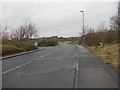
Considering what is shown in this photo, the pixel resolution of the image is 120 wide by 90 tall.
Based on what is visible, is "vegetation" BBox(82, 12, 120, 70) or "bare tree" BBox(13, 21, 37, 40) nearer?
"vegetation" BBox(82, 12, 120, 70)

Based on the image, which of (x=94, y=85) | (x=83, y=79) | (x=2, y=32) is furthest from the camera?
(x=2, y=32)

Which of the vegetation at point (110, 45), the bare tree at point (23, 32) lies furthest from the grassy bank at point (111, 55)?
the bare tree at point (23, 32)

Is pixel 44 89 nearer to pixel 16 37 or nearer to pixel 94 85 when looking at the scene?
pixel 94 85

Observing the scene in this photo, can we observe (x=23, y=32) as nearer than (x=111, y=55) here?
No

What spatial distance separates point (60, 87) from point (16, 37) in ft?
172

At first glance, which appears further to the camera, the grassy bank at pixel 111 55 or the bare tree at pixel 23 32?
the bare tree at pixel 23 32

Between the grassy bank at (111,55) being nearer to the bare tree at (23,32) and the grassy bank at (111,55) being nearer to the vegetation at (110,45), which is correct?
the vegetation at (110,45)

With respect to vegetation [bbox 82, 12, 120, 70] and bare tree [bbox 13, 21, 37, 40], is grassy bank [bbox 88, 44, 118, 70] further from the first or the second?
bare tree [bbox 13, 21, 37, 40]

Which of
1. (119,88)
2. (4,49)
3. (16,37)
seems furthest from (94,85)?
(16,37)

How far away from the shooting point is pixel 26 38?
213 feet

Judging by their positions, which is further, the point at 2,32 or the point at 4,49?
the point at 2,32

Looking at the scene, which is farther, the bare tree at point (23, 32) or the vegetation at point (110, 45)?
the bare tree at point (23, 32)

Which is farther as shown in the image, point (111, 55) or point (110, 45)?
point (110, 45)

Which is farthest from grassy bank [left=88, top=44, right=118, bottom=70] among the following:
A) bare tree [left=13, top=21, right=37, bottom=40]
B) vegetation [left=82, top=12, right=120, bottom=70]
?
bare tree [left=13, top=21, right=37, bottom=40]
